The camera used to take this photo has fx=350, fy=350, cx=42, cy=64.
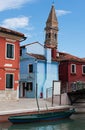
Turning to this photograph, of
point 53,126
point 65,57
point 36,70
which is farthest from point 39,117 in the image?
point 65,57

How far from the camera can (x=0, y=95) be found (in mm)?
36812

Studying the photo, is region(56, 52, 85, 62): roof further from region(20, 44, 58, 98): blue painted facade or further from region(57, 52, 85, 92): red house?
region(20, 44, 58, 98): blue painted facade

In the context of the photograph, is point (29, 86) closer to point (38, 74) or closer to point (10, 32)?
point (38, 74)

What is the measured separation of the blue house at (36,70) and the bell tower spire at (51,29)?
4285 cm

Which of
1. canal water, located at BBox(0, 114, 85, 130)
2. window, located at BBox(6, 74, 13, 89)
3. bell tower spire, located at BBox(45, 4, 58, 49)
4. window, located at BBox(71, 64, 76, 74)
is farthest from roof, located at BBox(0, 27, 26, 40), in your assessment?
bell tower spire, located at BBox(45, 4, 58, 49)

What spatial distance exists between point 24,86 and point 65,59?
7.39m

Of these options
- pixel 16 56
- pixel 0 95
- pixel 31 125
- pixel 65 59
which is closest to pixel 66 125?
pixel 31 125

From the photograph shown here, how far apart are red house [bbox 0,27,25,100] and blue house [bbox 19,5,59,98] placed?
8279mm

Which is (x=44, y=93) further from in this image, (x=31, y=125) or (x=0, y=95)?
(x=31, y=125)

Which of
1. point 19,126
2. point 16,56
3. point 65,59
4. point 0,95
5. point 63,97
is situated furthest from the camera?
point 65,59

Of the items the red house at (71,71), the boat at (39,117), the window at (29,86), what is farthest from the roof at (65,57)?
the boat at (39,117)

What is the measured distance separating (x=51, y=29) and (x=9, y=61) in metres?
58.7

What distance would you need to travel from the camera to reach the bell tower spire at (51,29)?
309ft

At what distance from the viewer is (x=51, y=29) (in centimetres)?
9606
